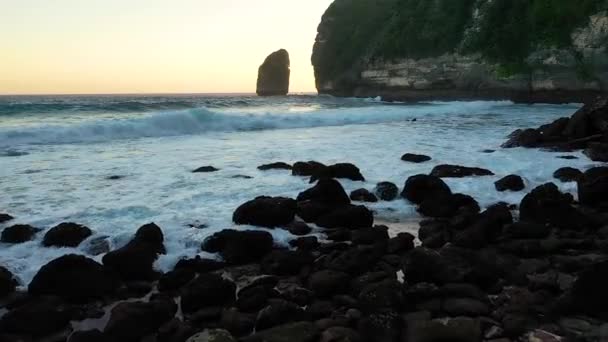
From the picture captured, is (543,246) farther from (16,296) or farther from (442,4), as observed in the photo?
(442,4)

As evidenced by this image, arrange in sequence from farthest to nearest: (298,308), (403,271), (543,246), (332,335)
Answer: (543,246)
(403,271)
(298,308)
(332,335)

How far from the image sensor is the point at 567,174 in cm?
838

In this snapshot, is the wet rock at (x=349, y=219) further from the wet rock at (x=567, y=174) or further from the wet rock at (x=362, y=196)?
the wet rock at (x=567, y=174)

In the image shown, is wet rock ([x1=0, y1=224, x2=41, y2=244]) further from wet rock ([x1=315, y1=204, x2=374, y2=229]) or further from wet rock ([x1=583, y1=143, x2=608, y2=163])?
wet rock ([x1=583, y1=143, x2=608, y2=163])

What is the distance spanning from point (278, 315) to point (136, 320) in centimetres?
94

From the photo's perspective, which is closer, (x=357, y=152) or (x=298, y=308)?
(x=298, y=308)

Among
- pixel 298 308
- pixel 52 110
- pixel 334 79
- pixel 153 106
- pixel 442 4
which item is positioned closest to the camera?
pixel 298 308

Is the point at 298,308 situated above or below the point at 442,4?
below

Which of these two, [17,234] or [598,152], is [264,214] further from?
[598,152]

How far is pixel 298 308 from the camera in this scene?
3.67 meters

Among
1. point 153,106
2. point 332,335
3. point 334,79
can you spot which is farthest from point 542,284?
point 334,79

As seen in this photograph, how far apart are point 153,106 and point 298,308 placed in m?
35.7

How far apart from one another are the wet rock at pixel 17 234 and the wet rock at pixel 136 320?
2.38 m

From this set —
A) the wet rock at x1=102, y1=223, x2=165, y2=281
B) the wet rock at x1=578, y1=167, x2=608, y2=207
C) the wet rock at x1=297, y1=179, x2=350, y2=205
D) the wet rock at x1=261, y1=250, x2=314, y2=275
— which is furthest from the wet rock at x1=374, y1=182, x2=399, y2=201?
the wet rock at x1=102, y1=223, x2=165, y2=281
